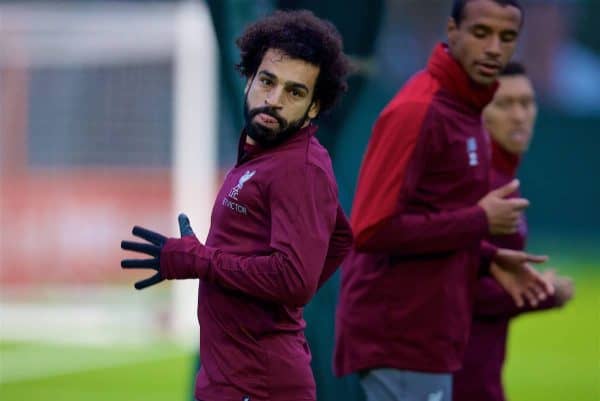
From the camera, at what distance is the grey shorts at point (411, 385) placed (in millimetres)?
4406

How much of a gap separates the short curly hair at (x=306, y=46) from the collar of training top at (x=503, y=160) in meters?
1.58

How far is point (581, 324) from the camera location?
13.1 m

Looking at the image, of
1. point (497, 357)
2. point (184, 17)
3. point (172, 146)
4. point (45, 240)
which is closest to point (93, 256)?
point (45, 240)

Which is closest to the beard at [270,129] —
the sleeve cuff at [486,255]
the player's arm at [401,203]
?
the player's arm at [401,203]

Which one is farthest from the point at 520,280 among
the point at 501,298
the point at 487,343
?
the point at 487,343

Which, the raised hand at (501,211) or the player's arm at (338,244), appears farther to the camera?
the raised hand at (501,211)

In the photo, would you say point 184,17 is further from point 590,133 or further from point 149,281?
point 149,281

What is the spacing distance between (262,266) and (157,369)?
22.2 feet

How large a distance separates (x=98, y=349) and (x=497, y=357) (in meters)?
6.74

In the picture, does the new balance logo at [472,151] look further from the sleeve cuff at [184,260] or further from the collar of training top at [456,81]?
the sleeve cuff at [184,260]

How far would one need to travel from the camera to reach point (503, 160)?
17.4ft

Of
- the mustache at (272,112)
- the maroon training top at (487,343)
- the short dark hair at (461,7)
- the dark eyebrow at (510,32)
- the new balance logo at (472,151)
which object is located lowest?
the maroon training top at (487,343)

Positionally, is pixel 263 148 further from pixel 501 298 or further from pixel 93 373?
pixel 93 373

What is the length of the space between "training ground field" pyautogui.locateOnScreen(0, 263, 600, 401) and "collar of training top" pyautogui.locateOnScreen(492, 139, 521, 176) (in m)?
3.34
